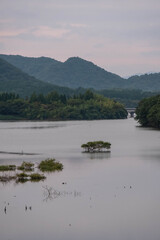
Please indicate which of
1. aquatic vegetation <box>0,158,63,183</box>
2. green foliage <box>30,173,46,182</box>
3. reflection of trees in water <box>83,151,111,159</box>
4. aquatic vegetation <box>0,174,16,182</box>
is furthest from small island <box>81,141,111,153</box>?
aquatic vegetation <box>0,174,16,182</box>

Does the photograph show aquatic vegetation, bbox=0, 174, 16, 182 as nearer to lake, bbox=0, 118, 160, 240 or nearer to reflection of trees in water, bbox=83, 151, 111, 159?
lake, bbox=0, 118, 160, 240

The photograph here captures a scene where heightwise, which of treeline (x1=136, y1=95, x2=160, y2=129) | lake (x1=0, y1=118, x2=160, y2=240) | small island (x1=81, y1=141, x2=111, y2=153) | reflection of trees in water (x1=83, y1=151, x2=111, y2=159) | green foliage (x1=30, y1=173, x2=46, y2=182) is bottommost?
lake (x1=0, y1=118, x2=160, y2=240)

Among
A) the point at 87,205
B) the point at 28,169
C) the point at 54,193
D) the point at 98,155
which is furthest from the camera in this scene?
the point at 98,155

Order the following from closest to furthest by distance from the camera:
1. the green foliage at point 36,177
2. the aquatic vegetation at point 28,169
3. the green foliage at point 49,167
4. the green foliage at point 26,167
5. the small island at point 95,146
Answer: the aquatic vegetation at point 28,169 → the green foliage at point 36,177 → the green foliage at point 26,167 → the green foliage at point 49,167 → the small island at point 95,146

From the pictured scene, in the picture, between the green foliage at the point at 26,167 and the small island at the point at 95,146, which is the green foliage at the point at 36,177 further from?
the small island at the point at 95,146

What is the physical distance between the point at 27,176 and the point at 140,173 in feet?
37.5

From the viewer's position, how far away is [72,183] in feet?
148

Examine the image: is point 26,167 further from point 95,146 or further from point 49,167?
point 95,146

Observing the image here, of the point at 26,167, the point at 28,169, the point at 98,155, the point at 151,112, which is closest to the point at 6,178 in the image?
the point at 28,169

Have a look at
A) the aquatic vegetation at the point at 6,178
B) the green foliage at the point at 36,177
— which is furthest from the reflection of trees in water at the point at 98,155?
the aquatic vegetation at the point at 6,178

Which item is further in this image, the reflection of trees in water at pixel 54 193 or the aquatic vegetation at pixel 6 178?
the aquatic vegetation at pixel 6 178

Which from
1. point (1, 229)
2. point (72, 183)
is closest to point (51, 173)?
point (72, 183)

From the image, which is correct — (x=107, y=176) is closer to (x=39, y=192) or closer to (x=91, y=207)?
(x=39, y=192)

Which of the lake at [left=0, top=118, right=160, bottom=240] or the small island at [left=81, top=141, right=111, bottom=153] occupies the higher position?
the small island at [left=81, top=141, right=111, bottom=153]
